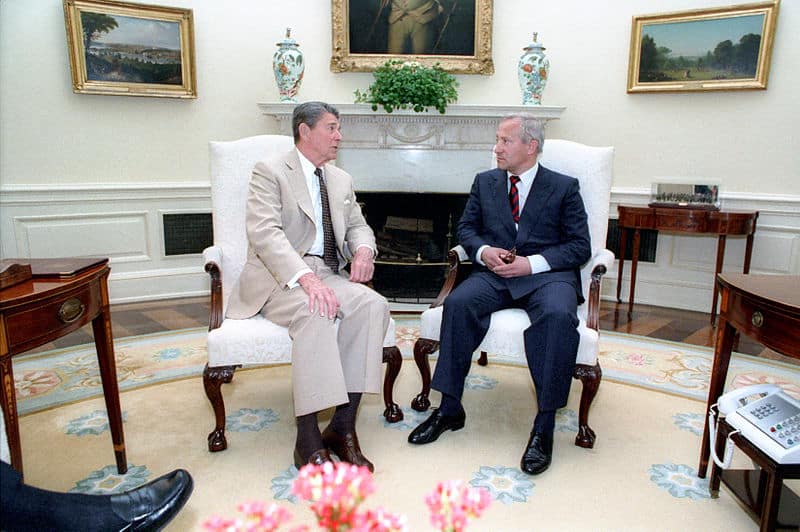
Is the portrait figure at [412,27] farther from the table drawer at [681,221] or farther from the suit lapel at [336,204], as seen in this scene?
the suit lapel at [336,204]

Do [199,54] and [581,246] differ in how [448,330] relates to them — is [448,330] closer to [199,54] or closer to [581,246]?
[581,246]

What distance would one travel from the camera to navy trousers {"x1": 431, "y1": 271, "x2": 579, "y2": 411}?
92.1 inches

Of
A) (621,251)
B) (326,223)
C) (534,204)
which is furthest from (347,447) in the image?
(621,251)

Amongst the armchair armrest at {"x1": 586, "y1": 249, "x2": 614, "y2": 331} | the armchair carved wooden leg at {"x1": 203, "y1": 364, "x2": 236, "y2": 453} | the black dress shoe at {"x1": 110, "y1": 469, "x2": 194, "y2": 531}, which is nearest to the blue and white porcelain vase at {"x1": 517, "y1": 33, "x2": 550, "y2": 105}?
the armchair armrest at {"x1": 586, "y1": 249, "x2": 614, "y2": 331}

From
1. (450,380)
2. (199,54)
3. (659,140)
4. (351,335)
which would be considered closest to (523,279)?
(450,380)

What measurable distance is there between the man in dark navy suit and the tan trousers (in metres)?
0.32

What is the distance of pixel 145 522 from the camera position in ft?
5.31

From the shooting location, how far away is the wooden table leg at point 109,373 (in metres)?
2.09

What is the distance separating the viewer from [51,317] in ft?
5.63

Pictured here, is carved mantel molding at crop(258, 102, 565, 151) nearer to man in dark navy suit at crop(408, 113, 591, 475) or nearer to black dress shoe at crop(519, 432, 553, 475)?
man in dark navy suit at crop(408, 113, 591, 475)

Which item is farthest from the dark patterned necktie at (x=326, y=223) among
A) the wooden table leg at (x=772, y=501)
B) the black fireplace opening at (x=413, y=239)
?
the black fireplace opening at (x=413, y=239)

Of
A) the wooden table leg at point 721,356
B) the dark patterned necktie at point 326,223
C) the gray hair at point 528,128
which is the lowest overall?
the wooden table leg at point 721,356

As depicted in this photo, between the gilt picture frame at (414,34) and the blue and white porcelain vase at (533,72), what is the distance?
1.41ft

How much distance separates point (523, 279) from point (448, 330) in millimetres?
461
